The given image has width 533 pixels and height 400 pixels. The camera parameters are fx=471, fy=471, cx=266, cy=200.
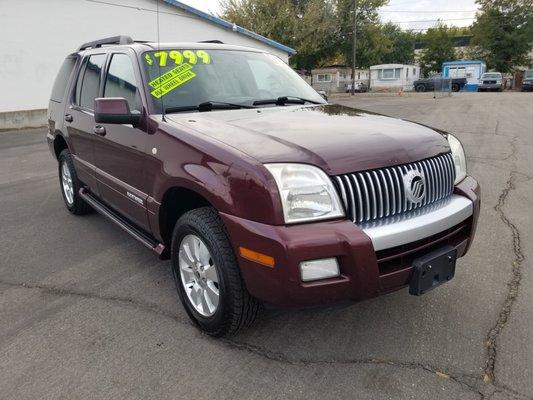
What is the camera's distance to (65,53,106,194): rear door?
14.3 ft

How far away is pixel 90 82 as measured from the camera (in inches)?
178

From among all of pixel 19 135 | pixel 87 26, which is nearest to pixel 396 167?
pixel 19 135

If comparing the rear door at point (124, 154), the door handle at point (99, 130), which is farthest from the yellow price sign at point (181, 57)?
the door handle at point (99, 130)

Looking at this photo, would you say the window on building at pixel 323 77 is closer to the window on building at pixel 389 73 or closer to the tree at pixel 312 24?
the tree at pixel 312 24

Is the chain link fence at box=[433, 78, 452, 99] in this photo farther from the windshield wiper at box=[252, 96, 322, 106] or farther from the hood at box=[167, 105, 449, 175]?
the hood at box=[167, 105, 449, 175]

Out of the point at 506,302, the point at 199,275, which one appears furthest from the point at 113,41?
the point at 506,302

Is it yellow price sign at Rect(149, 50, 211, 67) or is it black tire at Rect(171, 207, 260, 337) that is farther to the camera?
yellow price sign at Rect(149, 50, 211, 67)

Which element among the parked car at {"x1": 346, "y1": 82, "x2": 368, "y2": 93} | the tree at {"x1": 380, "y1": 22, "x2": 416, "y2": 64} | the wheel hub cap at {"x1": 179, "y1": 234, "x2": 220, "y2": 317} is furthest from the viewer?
the tree at {"x1": 380, "y1": 22, "x2": 416, "y2": 64}

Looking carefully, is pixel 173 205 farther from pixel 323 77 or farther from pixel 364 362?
pixel 323 77

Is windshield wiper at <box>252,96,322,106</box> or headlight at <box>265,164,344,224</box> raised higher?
windshield wiper at <box>252,96,322,106</box>

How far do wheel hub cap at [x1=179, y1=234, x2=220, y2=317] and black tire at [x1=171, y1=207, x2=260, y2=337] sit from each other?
0.06 m

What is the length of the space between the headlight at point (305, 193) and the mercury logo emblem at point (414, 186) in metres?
0.47

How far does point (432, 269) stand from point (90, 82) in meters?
3.57

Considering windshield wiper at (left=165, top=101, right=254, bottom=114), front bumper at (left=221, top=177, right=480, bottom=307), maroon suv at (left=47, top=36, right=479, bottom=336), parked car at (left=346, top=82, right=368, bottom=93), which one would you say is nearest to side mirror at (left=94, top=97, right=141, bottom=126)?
maroon suv at (left=47, top=36, right=479, bottom=336)
